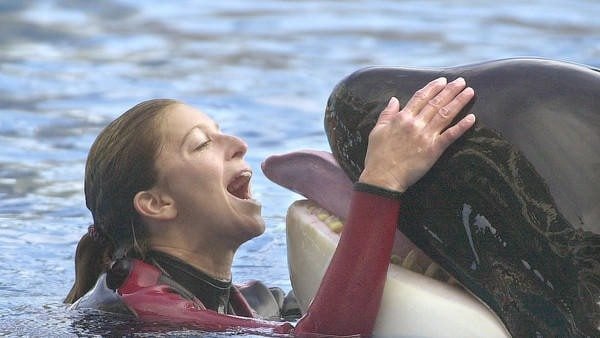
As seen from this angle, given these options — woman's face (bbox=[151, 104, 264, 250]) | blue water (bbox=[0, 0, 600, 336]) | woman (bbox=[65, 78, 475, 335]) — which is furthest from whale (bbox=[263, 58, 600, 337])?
blue water (bbox=[0, 0, 600, 336])

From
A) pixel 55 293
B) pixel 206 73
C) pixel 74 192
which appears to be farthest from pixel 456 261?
pixel 206 73

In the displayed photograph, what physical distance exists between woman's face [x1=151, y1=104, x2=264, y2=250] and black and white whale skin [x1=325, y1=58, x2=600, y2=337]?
74 cm

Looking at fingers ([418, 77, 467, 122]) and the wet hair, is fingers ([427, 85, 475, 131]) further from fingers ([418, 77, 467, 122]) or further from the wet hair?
the wet hair

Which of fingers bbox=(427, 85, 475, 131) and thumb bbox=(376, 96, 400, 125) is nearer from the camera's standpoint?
fingers bbox=(427, 85, 475, 131)

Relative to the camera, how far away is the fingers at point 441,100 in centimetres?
334

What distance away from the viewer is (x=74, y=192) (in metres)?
6.98

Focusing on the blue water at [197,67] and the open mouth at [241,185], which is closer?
the open mouth at [241,185]

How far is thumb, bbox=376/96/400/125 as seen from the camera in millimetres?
3441

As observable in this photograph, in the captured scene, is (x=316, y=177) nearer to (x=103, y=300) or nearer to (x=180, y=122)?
(x=180, y=122)

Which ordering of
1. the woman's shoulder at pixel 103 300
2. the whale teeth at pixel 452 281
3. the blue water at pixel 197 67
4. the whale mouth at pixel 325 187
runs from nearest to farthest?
the whale teeth at pixel 452 281 → the whale mouth at pixel 325 187 → the woman's shoulder at pixel 103 300 → the blue water at pixel 197 67

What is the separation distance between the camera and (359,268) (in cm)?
346

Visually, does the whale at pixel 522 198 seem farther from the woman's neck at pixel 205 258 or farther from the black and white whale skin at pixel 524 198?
the woman's neck at pixel 205 258

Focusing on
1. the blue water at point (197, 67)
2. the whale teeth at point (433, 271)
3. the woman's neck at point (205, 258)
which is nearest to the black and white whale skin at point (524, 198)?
the whale teeth at point (433, 271)

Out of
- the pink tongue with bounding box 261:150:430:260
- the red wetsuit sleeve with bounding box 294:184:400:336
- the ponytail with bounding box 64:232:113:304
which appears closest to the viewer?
the red wetsuit sleeve with bounding box 294:184:400:336
